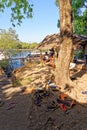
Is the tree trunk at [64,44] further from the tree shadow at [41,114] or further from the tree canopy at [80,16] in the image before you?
the tree canopy at [80,16]

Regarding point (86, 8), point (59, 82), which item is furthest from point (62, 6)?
point (86, 8)

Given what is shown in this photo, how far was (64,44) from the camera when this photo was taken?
40.3ft

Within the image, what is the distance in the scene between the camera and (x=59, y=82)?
12.6 meters

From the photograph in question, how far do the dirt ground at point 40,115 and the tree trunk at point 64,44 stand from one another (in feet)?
3.97

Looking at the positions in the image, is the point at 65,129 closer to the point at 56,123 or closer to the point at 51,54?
the point at 56,123

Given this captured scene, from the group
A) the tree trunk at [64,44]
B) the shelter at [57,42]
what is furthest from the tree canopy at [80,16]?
the tree trunk at [64,44]

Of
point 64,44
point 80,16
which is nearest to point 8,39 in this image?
point 80,16

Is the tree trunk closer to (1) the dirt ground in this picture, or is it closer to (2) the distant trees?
(1) the dirt ground

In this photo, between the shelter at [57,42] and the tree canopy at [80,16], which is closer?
the shelter at [57,42]

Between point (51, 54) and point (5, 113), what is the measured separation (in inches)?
621

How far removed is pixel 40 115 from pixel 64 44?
16.1 feet

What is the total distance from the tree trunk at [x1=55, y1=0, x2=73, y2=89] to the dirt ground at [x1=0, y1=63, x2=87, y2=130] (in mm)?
1211

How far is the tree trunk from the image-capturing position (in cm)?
1201

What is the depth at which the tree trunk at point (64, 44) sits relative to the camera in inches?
473
